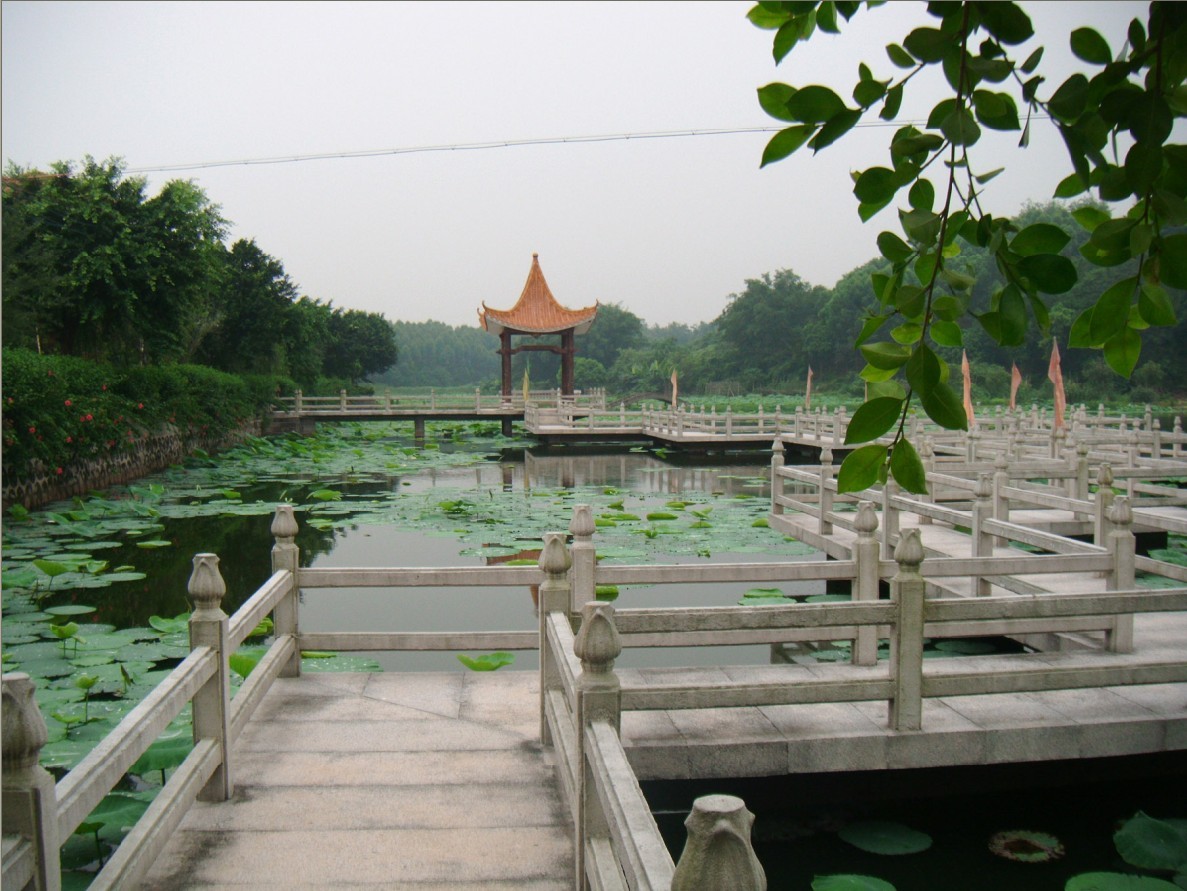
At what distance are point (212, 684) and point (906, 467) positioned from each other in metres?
2.62

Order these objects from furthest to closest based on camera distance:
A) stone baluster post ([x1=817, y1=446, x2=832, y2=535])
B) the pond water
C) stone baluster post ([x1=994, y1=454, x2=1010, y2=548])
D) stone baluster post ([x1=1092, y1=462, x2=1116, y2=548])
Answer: stone baluster post ([x1=817, y1=446, x2=832, y2=535]), stone baluster post ([x1=994, y1=454, x2=1010, y2=548]), stone baluster post ([x1=1092, y1=462, x2=1116, y2=548]), the pond water

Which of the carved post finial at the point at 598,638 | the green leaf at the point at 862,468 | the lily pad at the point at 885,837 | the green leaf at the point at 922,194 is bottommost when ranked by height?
the lily pad at the point at 885,837

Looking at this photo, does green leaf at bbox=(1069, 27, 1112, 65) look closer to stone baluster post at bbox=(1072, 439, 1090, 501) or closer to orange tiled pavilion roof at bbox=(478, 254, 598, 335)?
stone baluster post at bbox=(1072, 439, 1090, 501)

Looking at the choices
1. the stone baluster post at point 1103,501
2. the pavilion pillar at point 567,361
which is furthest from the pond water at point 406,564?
the pavilion pillar at point 567,361

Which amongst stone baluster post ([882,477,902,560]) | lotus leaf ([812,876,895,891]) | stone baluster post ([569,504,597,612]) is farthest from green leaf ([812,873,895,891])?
stone baluster post ([882,477,902,560])

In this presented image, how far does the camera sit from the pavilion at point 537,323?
3028 cm

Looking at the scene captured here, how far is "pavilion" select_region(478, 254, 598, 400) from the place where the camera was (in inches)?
1192

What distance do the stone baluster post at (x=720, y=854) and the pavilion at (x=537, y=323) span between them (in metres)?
28.6

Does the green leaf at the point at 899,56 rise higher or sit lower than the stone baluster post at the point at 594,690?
higher

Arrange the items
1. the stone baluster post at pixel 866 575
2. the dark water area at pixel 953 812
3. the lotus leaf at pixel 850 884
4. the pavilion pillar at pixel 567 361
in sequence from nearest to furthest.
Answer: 1. the lotus leaf at pixel 850 884
2. the dark water area at pixel 953 812
3. the stone baluster post at pixel 866 575
4. the pavilion pillar at pixel 567 361

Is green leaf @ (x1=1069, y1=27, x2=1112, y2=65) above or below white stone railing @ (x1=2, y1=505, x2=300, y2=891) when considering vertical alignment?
above

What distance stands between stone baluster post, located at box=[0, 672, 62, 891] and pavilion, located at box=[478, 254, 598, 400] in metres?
27.9

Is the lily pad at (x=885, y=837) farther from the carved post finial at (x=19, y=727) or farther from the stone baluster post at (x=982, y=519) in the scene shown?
the carved post finial at (x=19, y=727)

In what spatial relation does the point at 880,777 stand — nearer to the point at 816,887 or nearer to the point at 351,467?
the point at 816,887
